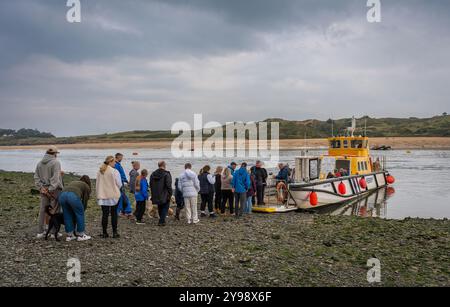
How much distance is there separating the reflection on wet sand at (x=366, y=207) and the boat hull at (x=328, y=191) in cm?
33

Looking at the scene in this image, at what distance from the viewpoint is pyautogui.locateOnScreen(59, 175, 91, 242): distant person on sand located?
888 centimetres

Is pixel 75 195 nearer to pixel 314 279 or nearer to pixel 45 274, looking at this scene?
pixel 45 274

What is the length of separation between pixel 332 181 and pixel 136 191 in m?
9.90

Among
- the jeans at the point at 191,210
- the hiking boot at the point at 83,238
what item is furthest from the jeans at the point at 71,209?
the jeans at the point at 191,210

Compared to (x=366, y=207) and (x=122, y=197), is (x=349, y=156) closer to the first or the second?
(x=366, y=207)

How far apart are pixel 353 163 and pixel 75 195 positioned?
17517 millimetres

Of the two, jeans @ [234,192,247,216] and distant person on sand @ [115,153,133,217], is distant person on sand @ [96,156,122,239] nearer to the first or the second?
distant person on sand @ [115,153,133,217]

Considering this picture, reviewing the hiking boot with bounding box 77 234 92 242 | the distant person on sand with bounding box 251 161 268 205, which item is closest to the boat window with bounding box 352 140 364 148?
the distant person on sand with bounding box 251 161 268 205

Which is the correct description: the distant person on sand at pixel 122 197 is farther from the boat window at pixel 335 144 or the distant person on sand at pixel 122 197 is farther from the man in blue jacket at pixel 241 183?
the boat window at pixel 335 144

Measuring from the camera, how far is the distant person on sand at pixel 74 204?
8875mm

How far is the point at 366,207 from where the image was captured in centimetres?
2109

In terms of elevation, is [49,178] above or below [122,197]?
above

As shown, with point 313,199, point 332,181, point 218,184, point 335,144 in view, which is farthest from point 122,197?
point 335,144
